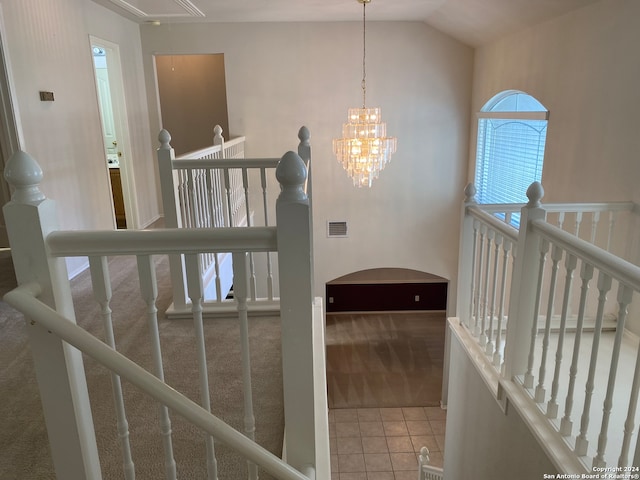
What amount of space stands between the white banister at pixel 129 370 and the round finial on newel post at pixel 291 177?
0.54 metres

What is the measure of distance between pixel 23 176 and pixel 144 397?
4.52 ft

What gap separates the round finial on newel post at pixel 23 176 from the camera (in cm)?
102

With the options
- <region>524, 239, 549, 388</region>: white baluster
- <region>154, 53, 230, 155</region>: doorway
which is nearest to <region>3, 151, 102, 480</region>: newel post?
<region>524, 239, 549, 388</region>: white baluster

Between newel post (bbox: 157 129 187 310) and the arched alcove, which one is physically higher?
newel post (bbox: 157 129 187 310)

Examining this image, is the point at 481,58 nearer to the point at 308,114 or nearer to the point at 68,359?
the point at 308,114

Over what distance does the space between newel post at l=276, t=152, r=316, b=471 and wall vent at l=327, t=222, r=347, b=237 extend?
572 cm

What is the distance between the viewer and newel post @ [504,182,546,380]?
229 centimetres

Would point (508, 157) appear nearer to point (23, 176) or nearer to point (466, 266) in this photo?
point (466, 266)

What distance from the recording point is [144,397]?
2.08m

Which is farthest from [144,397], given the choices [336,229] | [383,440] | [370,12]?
[370,12]

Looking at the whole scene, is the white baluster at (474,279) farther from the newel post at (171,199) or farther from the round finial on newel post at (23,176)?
the round finial on newel post at (23,176)

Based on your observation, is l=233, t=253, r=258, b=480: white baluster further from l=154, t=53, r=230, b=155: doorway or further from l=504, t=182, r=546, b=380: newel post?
l=154, t=53, r=230, b=155: doorway

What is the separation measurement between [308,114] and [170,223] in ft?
13.6

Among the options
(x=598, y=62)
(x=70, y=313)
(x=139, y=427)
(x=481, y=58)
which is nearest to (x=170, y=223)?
(x=139, y=427)
